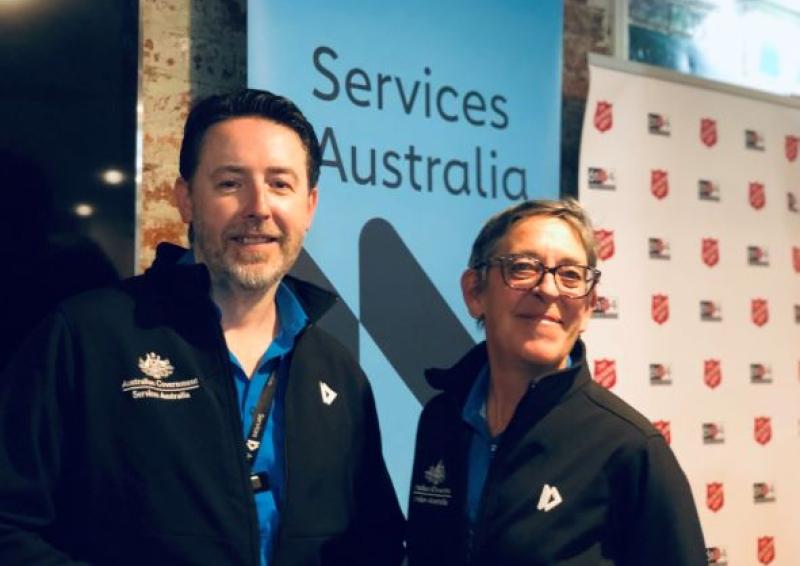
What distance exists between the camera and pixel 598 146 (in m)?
3.00

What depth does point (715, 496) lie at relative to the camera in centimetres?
317

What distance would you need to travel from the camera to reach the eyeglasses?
1.58 m

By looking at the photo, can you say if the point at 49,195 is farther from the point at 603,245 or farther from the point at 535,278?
the point at 603,245

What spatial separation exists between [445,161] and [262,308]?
113cm

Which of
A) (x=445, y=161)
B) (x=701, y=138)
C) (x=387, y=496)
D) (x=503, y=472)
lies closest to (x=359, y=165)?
(x=445, y=161)

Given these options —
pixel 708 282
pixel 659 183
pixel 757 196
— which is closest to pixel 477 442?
pixel 659 183

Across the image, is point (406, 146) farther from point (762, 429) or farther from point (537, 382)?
point (762, 429)

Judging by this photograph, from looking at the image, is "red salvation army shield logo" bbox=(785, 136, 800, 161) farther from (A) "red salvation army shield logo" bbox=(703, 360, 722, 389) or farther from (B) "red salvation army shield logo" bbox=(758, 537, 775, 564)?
(B) "red salvation army shield logo" bbox=(758, 537, 775, 564)

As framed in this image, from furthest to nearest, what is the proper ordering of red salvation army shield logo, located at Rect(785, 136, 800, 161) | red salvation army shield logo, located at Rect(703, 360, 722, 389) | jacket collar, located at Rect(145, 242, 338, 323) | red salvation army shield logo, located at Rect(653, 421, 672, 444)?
1. red salvation army shield logo, located at Rect(785, 136, 800, 161)
2. red salvation army shield logo, located at Rect(703, 360, 722, 389)
3. red salvation army shield logo, located at Rect(653, 421, 672, 444)
4. jacket collar, located at Rect(145, 242, 338, 323)

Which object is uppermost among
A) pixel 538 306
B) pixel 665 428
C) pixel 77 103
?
pixel 77 103

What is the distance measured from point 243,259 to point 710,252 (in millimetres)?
2186

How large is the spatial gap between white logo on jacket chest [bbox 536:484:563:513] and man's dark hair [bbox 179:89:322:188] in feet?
2.50

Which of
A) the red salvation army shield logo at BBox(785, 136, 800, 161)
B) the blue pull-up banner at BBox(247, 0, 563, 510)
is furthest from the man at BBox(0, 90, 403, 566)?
the red salvation army shield logo at BBox(785, 136, 800, 161)

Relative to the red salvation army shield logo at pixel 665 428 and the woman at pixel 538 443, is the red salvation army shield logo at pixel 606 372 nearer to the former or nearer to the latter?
the red salvation army shield logo at pixel 665 428
